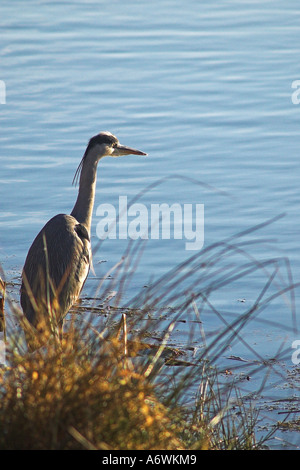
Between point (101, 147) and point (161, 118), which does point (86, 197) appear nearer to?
point (101, 147)

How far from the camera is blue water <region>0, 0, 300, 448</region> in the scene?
8055mm

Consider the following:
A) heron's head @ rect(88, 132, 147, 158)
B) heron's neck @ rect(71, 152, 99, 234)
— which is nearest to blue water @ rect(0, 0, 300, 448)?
heron's neck @ rect(71, 152, 99, 234)

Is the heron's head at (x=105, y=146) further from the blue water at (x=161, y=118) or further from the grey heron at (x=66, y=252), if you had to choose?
the blue water at (x=161, y=118)

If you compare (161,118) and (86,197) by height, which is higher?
(161,118)

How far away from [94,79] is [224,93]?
6.49 ft

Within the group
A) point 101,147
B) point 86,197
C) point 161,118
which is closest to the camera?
point 86,197

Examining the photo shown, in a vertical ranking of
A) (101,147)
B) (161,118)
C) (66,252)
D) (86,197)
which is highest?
(161,118)

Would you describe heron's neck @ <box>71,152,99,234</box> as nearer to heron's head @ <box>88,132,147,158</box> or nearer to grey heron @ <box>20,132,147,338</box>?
grey heron @ <box>20,132,147,338</box>

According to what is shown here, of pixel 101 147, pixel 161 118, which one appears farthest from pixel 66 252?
pixel 161 118

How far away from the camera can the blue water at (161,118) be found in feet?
26.4

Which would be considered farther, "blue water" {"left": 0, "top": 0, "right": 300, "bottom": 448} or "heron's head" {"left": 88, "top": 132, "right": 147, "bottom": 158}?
"blue water" {"left": 0, "top": 0, "right": 300, "bottom": 448}

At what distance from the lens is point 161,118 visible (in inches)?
433

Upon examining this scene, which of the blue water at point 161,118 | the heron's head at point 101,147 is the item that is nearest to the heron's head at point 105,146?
the heron's head at point 101,147

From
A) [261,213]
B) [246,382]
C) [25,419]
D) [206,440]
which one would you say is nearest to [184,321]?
[246,382]
